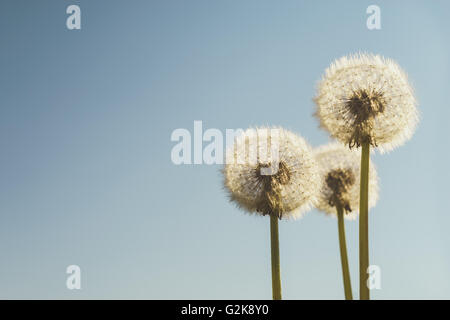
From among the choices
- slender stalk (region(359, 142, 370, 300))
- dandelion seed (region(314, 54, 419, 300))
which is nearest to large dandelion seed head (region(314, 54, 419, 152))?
dandelion seed (region(314, 54, 419, 300))

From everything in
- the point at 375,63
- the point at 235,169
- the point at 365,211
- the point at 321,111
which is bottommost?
the point at 365,211

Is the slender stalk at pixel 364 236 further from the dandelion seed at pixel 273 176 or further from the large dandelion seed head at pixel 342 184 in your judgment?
the large dandelion seed head at pixel 342 184

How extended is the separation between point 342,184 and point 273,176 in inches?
85.9

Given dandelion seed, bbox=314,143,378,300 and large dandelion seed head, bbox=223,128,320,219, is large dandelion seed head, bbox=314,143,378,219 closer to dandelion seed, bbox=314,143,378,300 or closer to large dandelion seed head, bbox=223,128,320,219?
dandelion seed, bbox=314,143,378,300

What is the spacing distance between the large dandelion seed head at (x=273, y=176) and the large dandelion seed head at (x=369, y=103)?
59 centimetres

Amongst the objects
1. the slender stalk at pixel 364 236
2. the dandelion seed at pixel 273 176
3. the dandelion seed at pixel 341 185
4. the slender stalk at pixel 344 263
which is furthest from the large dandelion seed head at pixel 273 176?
the dandelion seed at pixel 341 185

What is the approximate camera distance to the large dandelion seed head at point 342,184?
8.22m

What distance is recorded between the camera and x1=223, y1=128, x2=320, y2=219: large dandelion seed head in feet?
21.4

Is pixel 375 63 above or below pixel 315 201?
above
